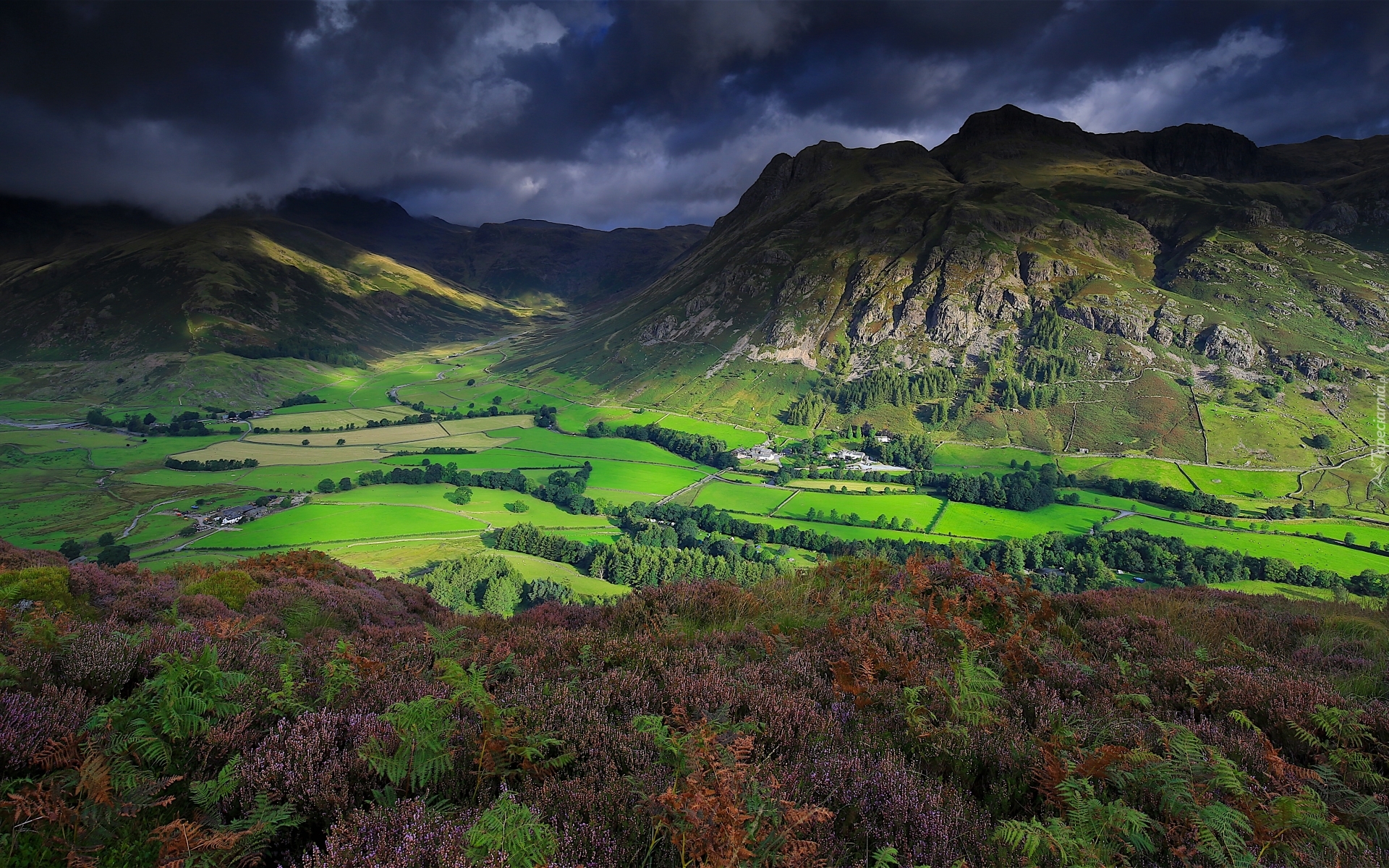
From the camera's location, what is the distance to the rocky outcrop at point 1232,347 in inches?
5517

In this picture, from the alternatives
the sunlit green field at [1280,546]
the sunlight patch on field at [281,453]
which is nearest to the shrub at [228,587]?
the sunlit green field at [1280,546]

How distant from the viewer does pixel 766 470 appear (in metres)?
112

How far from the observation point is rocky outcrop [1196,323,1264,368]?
460 feet

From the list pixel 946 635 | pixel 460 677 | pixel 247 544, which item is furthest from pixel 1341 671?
pixel 247 544

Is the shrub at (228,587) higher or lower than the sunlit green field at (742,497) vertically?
higher

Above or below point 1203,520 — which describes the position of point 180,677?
above

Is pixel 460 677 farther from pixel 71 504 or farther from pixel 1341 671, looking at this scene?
pixel 71 504

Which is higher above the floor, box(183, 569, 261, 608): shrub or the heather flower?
the heather flower

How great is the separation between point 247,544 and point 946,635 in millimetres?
76197

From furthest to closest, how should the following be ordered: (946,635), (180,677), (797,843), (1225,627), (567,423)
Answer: (567,423) < (1225,627) < (946,635) < (180,677) < (797,843)

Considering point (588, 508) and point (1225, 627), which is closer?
point (1225, 627)

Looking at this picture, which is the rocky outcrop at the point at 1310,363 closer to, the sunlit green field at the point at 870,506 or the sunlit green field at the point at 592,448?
the sunlit green field at the point at 870,506

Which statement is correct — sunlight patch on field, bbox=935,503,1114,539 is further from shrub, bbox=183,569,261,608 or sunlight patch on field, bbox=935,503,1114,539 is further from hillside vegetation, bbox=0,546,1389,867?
shrub, bbox=183,569,261,608

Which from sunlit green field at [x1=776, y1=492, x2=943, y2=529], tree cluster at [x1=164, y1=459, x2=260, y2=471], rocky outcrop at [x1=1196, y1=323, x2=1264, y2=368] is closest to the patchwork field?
sunlit green field at [x1=776, y1=492, x2=943, y2=529]
